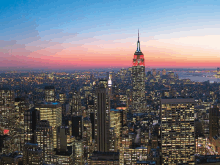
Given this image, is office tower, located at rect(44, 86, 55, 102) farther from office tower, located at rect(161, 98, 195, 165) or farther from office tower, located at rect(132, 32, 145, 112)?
office tower, located at rect(161, 98, 195, 165)

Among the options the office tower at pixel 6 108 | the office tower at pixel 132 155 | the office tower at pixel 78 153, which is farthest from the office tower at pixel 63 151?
the office tower at pixel 6 108

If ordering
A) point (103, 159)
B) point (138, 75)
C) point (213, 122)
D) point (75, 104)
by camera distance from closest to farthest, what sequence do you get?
point (103, 159)
point (213, 122)
point (75, 104)
point (138, 75)

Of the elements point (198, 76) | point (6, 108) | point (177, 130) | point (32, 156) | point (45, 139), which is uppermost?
point (198, 76)

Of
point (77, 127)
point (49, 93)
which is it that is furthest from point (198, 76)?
point (77, 127)

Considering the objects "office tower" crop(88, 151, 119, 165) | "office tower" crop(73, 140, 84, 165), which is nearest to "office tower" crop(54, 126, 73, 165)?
"office tower" crop(73, 140, 84, 165)

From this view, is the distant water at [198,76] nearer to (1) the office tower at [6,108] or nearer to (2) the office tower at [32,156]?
(1) the office tower at [6,108]

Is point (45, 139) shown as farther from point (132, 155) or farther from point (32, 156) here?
point (132, 155)

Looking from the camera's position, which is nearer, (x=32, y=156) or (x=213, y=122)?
(x=32, y=156)
